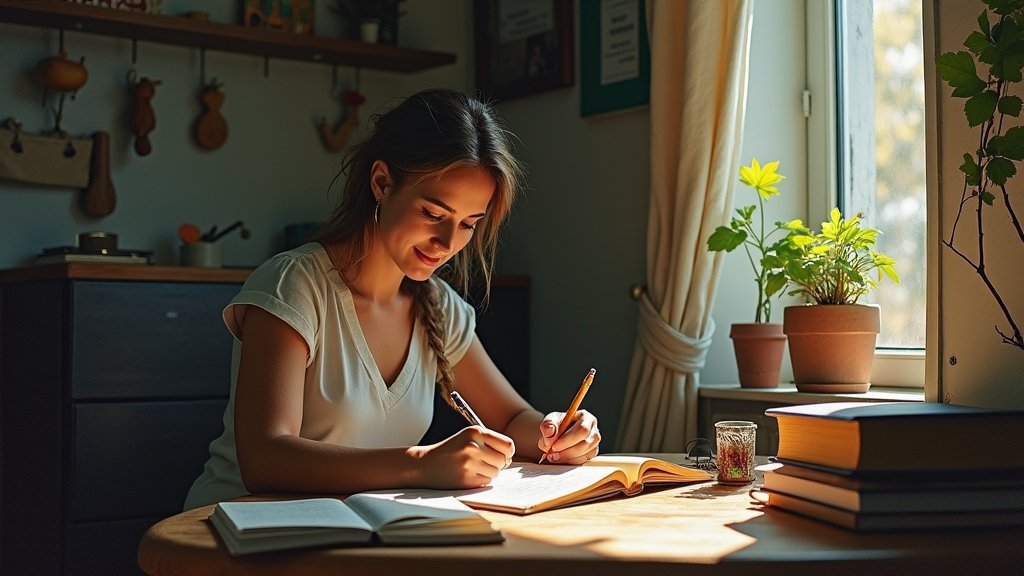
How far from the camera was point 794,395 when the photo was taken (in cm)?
226

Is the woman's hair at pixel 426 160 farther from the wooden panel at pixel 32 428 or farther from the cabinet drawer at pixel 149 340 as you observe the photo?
the wooden panel at pixel 32 428

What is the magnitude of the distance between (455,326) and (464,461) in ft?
2.39

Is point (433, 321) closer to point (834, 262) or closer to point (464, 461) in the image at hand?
point (464, 461)

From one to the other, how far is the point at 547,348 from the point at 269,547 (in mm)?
2241

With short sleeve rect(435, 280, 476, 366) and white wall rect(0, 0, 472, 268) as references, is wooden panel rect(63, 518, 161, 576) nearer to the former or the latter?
white wall rect(0, 0, 472, 268)

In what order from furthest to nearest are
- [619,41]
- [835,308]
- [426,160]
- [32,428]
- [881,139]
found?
1. [619,41]
2. [32,428]
3. [881,139]
4. [835,308]
5. [426,160]

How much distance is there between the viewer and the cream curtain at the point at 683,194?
2.47 meters

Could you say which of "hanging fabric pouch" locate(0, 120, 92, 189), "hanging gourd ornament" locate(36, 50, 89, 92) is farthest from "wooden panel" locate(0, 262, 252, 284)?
"hanging gourd ornament" locate(36, 50, 89, 92)

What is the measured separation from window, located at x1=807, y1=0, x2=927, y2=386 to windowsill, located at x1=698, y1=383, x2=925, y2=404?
0.12 m

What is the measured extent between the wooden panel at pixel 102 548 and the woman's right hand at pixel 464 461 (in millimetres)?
1529

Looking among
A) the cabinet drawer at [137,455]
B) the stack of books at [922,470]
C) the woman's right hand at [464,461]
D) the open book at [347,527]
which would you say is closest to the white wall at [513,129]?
the cabinet drawer at [137,455]

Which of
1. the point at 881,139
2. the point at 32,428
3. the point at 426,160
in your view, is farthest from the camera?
the point at 32,428

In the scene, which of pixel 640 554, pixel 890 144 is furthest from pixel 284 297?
pixel 890 144

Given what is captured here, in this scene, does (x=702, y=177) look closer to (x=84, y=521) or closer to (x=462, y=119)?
(x=462, y=119)
